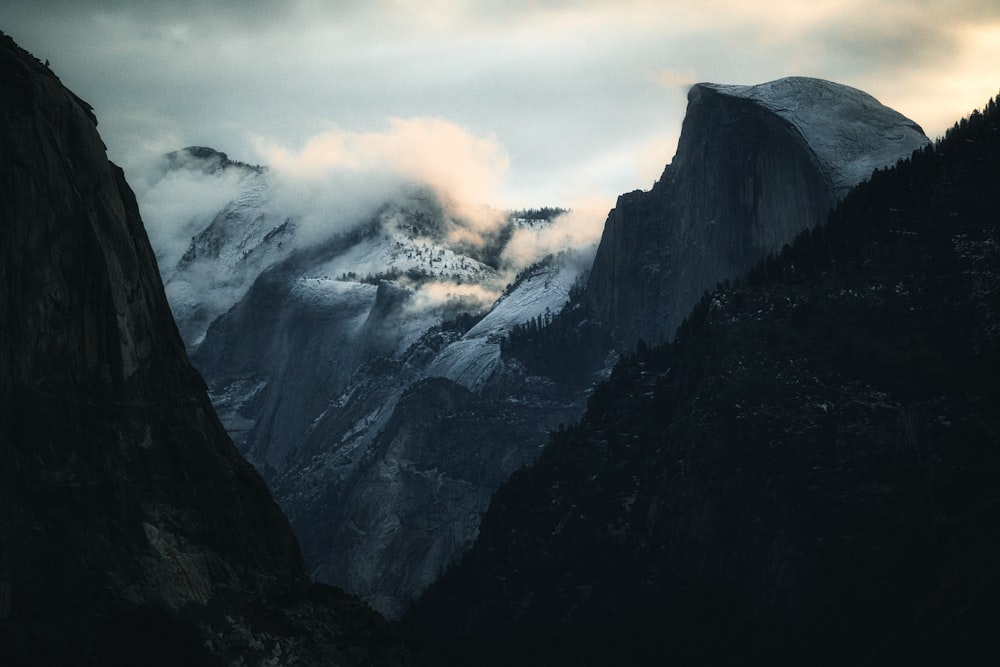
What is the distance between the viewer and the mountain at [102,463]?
11725 cm

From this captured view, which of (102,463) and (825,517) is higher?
(102,463)

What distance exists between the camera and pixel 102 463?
123m

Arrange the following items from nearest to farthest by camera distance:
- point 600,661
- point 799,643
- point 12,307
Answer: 1. point 12,307
2. point 799,643
3. point 600,661

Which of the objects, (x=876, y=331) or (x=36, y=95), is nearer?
(x=36, y=95)

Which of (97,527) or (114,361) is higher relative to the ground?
(114,361)

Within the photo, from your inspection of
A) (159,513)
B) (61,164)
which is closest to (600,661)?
(159,513)

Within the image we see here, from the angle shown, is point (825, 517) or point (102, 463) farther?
point (825, 517)

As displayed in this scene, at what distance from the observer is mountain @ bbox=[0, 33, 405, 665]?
117 metres

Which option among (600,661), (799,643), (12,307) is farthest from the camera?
(600,661)

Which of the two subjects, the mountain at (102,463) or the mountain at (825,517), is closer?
the mountain at (102,463)

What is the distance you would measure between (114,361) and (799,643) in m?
70.5

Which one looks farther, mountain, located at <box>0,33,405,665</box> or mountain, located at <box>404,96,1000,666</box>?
mountain, located at <box>404,96,1000,666</box>

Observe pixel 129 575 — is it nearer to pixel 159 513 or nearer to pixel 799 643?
pixel 159 513

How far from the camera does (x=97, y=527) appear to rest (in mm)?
120938
